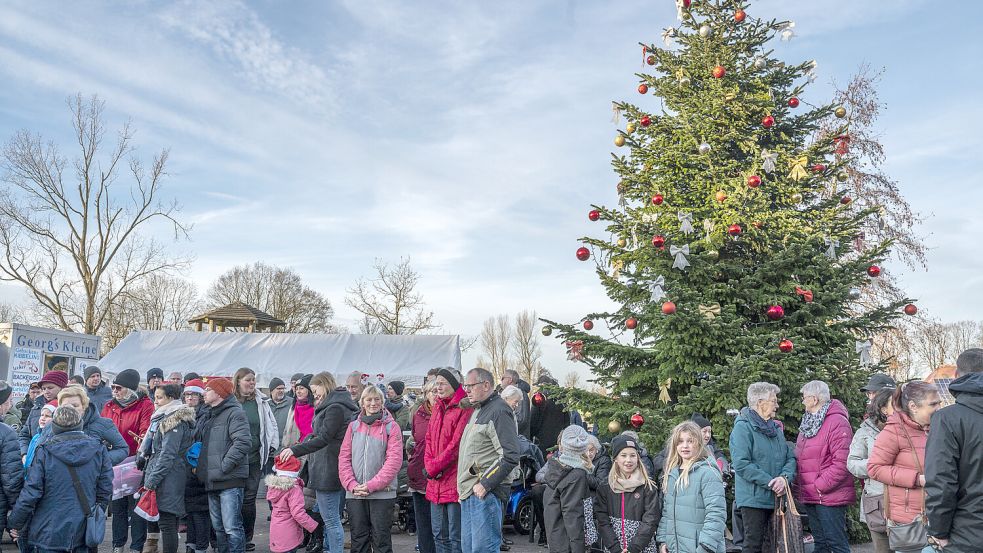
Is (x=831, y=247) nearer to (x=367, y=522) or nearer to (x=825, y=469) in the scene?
(x=825, y=469)

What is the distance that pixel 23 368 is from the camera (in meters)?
15.9

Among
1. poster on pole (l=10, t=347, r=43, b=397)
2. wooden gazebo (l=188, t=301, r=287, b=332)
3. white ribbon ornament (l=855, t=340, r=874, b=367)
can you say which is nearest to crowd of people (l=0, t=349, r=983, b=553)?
white ribbon ornament (l=855, t=340, r=874, b=367)

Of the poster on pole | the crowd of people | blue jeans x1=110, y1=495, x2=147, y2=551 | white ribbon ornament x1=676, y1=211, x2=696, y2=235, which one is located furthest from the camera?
the poster on pole

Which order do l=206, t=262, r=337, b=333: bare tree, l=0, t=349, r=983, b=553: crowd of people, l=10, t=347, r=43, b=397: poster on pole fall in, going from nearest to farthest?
l=0, t=349, r=983, b=553: crowd of people
l=10, t=347, r=43, b=397: poster on pole
l=206, t=262, r=337, b=333: bare tree

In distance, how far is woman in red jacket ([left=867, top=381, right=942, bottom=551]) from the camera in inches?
190

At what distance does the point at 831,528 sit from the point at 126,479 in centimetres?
734

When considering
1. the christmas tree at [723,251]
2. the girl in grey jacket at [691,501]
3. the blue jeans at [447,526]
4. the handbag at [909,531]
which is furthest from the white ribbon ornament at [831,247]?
the blue jeans at [447,526]

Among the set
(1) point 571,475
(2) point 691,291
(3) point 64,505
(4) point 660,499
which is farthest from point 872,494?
(3) point 64,505

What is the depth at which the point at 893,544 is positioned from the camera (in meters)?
5.05

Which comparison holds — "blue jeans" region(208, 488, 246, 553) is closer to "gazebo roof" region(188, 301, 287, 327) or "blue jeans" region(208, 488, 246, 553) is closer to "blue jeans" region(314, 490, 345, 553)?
"blue jeans" region(314, 490, 345, 553)

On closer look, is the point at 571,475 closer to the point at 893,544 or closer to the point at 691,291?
the point at 893,544

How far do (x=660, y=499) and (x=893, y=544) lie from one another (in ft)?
5.66

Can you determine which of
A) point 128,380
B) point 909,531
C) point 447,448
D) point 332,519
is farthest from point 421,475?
point 909,531

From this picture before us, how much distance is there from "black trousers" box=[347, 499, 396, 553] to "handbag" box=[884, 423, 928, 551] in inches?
170
